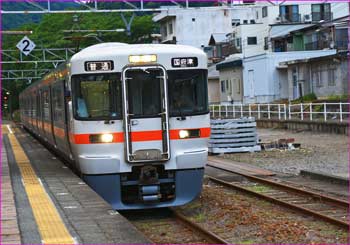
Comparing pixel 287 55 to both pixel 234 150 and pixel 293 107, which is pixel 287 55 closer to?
pixel 293 107

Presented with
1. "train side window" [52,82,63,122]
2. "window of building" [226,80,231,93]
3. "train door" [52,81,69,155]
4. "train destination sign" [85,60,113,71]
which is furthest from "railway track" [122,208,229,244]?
"window of building" [226,80,231,93]

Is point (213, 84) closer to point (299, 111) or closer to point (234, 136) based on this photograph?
point (299, 111)

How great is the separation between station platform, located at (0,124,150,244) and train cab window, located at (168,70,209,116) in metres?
1.94

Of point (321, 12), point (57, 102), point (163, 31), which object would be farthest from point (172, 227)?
point (163, 31)

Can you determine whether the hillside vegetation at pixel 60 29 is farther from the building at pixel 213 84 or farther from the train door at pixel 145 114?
the train door at pixel 145 114

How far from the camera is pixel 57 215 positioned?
26.5ft

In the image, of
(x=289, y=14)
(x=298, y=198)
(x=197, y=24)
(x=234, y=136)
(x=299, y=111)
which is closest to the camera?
(x=298, y=198)

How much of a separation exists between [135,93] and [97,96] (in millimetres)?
615

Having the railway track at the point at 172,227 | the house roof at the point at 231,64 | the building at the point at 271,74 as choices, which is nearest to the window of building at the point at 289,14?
the house roof at the point at 231,64

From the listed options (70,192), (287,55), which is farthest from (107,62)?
(287,55)

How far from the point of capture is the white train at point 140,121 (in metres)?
10.2

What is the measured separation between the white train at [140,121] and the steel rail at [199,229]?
34 centimetres

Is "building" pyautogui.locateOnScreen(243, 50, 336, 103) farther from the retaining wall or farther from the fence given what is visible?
the retaining wall

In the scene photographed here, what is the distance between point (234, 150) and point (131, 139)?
43.2 ft
